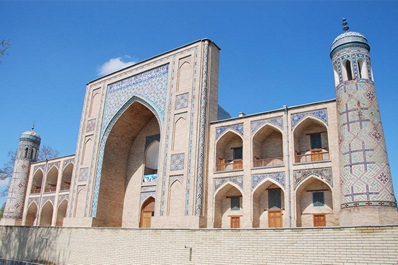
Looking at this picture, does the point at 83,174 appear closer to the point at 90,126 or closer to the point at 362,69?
the point at 90,126

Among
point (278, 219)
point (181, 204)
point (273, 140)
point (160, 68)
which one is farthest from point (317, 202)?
point (160, 68)

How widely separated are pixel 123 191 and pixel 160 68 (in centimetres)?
560

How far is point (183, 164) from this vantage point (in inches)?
491

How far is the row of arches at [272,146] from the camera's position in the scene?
453 inches

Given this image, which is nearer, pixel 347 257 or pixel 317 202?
pixel 347 257

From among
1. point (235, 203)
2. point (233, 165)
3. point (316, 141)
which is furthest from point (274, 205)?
point (316, 141)

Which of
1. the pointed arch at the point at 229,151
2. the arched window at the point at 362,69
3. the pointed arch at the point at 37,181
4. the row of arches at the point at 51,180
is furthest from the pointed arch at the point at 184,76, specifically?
the pointed arch at the point at 37,181

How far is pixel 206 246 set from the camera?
321 inches

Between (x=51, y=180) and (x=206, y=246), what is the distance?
1436 cm

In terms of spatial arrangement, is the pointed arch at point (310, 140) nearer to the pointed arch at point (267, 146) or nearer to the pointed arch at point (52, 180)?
the pointed arch at point (267, 146)

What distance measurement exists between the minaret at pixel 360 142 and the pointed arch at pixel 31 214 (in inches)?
645

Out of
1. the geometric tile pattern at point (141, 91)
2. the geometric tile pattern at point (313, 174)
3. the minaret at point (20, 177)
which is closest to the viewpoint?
the geometric tile pattern at point (313, 174)

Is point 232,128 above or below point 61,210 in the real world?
above

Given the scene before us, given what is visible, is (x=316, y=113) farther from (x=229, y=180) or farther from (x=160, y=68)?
(x=160, y=68)
